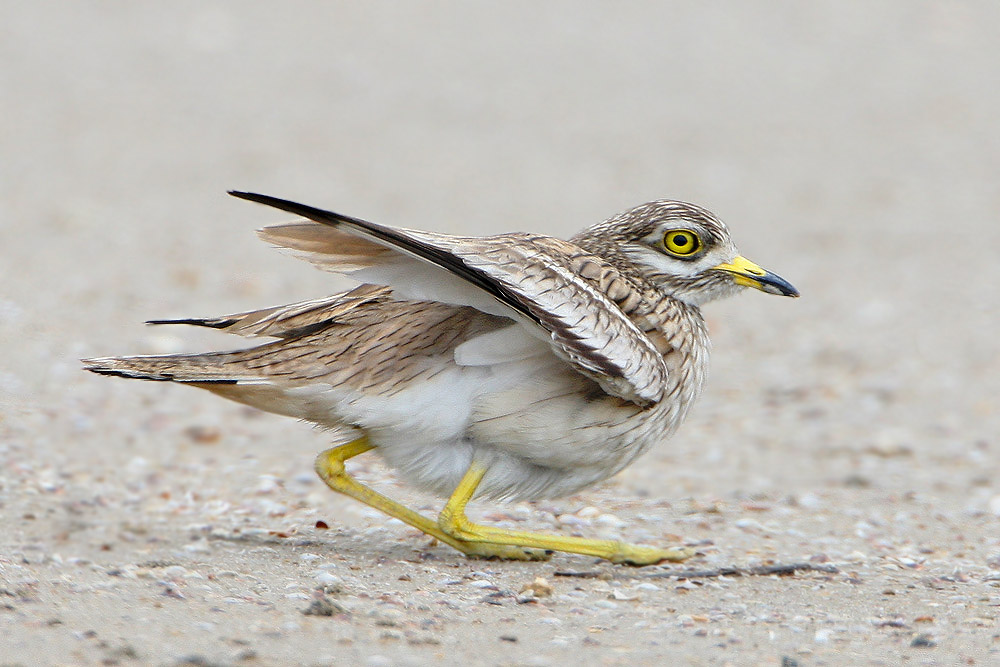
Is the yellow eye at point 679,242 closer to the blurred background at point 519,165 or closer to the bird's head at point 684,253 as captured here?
the bird's head at point 684,253

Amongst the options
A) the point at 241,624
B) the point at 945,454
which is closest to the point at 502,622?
the point at 241,624

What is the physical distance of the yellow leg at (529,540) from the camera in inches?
205

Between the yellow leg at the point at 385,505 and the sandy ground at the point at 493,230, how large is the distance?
0.14 meters

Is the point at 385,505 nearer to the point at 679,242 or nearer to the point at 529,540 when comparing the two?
the point at 529,540

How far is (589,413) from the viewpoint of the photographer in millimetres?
5094

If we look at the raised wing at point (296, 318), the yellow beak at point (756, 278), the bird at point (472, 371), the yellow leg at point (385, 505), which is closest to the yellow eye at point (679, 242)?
the yellow beak at point (756, 278)

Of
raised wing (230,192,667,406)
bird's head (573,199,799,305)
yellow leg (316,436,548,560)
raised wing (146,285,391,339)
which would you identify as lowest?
yellow leg (316,436,548,560)

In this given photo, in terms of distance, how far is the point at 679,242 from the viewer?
5.71 metres

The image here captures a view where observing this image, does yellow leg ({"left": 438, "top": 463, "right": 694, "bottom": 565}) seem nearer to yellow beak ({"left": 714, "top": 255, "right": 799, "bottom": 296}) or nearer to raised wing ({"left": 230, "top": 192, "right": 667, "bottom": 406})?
raised wing ({"left": 230, "top": 192, "right": 667, "bottom": 406})

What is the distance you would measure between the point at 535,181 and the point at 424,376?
28.2 ft

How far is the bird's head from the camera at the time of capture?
5707 millimetres

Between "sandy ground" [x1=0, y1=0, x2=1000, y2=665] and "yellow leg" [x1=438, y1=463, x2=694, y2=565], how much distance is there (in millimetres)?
124

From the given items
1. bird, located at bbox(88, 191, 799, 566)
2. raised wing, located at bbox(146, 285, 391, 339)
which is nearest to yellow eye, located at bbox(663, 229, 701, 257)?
bird, located at bbox(88, 191, 799, 566)

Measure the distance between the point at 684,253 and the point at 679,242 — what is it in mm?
52
